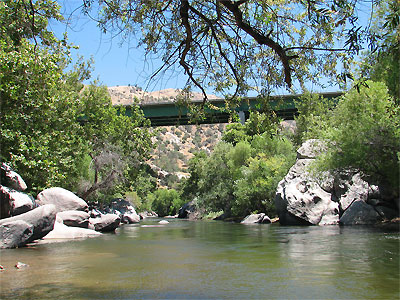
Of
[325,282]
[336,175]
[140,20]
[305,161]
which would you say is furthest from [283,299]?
[305,161]

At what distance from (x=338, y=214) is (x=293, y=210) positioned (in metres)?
2.88

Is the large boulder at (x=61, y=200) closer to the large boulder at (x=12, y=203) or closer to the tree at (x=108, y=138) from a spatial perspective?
the large boulder at (x=12, y=203)

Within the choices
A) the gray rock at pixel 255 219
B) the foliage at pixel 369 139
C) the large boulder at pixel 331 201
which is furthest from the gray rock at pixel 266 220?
the foliage at pixel 369 139

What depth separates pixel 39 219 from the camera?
16.4 metres

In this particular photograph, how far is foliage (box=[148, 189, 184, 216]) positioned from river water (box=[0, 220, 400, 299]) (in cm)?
6222

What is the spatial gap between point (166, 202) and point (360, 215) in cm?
5941

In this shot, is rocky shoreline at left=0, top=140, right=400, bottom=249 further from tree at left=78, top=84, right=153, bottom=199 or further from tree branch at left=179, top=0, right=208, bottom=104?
tree branch at left=179, top=0, right=208, bottom=104

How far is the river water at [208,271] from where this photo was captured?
812 cm

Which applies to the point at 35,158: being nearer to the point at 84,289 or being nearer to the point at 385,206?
the point at 84,289

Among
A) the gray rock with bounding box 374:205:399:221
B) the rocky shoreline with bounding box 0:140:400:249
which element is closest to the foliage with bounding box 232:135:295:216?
the rocky shoreline with bounding box 0:140:400:249

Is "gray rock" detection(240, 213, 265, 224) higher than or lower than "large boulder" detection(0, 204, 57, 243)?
lower

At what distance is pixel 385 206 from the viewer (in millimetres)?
26344

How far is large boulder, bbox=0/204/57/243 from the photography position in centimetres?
1609

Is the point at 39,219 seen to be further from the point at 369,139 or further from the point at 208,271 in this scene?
the point at 369,139
